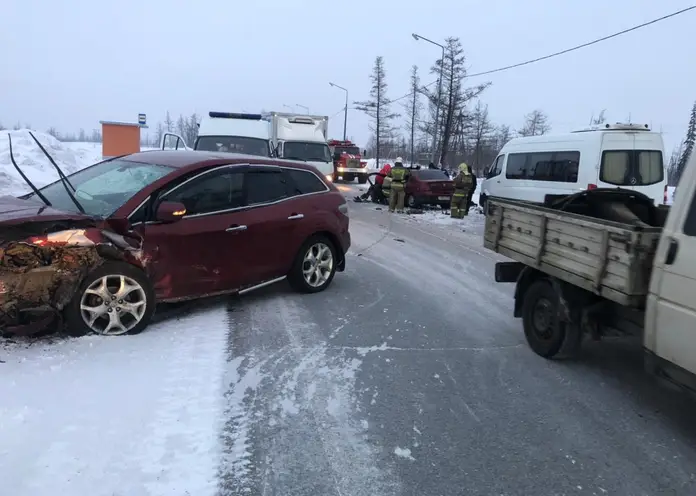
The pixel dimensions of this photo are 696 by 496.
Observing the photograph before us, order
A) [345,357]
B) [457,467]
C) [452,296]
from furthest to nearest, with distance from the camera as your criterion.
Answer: [452,296]
[345,357]
[457,467]

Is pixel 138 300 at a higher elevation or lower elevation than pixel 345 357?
higher

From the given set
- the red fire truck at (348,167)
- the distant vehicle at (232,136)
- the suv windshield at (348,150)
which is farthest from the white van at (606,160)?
the suv windshield at (348,150)

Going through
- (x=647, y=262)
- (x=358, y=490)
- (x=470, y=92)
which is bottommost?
(x=358, y=490)

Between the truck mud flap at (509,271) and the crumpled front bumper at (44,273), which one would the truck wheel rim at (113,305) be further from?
the truck mud flap at (509,271)

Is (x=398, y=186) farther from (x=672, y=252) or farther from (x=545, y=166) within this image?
(x=672, y=252)

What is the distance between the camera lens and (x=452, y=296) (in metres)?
7.12

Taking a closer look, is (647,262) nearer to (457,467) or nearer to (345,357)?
(457,467)

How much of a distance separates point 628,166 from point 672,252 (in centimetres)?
964

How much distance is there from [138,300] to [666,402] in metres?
4.39

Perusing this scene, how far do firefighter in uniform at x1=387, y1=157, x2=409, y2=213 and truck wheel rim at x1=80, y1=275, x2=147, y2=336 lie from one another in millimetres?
13381

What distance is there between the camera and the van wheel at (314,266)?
6.64 meters

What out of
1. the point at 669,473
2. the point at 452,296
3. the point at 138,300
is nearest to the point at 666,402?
the point at 669,473

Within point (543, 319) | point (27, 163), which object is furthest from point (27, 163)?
point (543, 319)

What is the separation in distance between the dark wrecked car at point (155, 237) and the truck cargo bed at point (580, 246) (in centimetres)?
225
